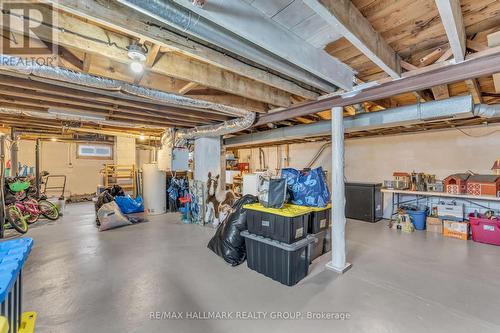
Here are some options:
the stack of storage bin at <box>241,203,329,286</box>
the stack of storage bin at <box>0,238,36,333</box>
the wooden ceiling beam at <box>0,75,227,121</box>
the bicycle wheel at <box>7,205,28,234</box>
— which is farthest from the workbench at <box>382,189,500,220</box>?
the bicycle wheel at <box>7,205,28,234</box>

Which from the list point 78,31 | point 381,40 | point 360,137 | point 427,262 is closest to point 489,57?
point 381,40

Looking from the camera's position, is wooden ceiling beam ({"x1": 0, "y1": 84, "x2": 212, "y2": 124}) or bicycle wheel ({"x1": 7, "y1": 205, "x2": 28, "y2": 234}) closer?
wooden ceiling beam ({"x1": 0, "y1": 84, "x2": 212, "y2": 124})

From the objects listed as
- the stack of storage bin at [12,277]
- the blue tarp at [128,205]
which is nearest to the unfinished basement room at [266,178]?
the stack of storage bin at [12,277]

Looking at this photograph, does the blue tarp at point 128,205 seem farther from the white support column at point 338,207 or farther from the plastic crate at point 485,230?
the plastic crate at point 485,230

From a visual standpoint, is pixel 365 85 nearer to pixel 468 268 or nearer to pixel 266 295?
pixel 266 295

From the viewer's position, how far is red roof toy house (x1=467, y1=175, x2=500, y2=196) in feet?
13.1

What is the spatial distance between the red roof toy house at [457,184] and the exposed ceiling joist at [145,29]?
177 inches

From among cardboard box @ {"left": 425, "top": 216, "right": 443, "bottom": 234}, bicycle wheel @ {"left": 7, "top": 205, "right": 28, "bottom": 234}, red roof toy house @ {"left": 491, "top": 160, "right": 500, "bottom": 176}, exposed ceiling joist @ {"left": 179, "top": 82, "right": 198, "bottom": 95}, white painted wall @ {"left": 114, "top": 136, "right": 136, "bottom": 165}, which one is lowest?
cardboard box @ {"left": 425, "top": 216, "right": 443, "bottom": 234}

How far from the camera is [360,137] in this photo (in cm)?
624

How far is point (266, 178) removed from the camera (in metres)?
3.09

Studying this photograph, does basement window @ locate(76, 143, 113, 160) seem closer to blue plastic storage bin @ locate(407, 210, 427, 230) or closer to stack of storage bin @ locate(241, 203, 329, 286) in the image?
stack of storage bin @ locate(241, 203, 329, 286)

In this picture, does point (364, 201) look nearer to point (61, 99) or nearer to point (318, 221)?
point (318, 221)

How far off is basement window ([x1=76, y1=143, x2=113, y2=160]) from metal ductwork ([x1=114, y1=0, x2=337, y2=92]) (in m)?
8.62

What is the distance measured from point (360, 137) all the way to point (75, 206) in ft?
28.2
